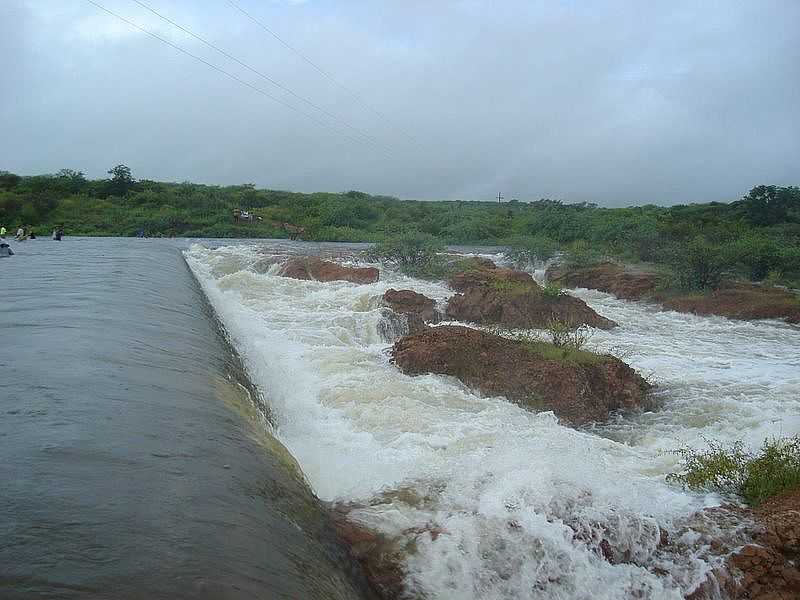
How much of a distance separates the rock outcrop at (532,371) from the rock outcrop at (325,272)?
9381 millimetres

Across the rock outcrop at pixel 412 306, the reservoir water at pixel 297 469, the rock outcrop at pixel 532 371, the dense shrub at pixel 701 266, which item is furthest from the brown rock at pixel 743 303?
the rock outcrop at pixel 532 371

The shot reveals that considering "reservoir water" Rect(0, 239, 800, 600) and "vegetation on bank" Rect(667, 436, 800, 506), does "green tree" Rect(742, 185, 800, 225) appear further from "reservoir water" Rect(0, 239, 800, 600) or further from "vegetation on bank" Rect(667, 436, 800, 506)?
"vegetation on bank" Rect(667, 436, 800, 506)

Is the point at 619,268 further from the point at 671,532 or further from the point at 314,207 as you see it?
the point at 314,207

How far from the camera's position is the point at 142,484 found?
3512 mm

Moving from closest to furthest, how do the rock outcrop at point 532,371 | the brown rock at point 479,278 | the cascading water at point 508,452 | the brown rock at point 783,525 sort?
the brown rock at point 783,525 → the cascading water at point 508,452 → the rock outcrop at point 532,371 → the brown rock at point 479,278

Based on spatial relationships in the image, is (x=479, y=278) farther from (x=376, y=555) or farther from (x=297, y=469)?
(x=376, y=555)

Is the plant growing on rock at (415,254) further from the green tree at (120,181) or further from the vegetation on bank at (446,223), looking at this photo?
the green tree at (120,181)

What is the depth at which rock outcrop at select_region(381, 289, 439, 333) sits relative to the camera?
13383mm

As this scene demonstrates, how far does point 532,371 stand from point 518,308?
519 cm

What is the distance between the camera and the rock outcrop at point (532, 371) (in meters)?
8.21

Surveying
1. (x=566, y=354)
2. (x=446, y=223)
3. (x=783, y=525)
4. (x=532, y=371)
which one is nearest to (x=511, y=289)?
(x=566, y=354)

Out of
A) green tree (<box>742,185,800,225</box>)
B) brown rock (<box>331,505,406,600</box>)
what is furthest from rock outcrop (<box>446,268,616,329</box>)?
green tree (<box>742,185,800,225</box>)

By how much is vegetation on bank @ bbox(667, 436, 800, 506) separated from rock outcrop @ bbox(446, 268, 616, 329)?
790 cm

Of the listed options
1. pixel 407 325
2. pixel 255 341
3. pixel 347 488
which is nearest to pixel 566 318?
pixel 407 325
